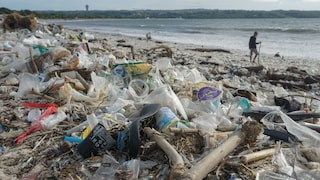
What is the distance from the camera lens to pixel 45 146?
131 inches

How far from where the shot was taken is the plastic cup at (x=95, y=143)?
9.66 feet

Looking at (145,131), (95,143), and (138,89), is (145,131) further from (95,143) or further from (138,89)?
(138,89)

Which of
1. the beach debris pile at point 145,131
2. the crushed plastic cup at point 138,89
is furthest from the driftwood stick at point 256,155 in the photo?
the crushed plastic cup at point 138,89

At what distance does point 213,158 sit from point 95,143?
1092mm

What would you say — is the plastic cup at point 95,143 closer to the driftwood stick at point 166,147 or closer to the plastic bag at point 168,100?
the driftwood stick at point 166,147

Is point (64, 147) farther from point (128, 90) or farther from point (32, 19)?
point (32, 19)

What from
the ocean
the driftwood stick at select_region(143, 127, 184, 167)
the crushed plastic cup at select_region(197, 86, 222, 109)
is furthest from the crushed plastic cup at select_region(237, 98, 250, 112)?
the ocean

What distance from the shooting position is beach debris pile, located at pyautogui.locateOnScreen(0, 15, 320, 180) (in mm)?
2668

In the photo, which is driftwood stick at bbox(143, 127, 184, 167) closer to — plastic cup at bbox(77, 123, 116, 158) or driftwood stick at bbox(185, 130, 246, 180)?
driftwood stick at bbox(185, 130, 246, 180)

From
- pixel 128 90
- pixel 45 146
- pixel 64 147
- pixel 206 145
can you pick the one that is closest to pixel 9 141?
pixel 45 146

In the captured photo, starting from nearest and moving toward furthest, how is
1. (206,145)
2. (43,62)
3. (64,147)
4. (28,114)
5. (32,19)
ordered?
(206,145) → (64,147) → (28,114) → (43,62) → (32,19)

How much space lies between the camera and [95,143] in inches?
116

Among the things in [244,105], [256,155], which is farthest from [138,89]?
[256,155]

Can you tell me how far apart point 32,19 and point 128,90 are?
18.1m
